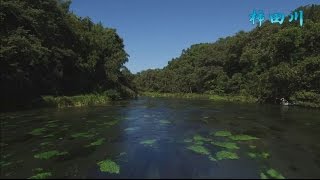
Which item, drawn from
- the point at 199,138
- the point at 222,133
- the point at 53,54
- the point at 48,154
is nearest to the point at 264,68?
the point at 53,54

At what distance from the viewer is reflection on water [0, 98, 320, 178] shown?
15.3 m

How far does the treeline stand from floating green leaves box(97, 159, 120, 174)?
2275 cm

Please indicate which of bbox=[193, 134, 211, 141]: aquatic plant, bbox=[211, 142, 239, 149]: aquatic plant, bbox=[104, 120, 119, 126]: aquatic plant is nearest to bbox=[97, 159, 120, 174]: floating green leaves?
bbox=[211, 142, 239, 149]: aquatic plant

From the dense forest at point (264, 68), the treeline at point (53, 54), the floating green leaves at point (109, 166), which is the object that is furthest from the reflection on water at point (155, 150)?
the dense forest at point (264, 68)

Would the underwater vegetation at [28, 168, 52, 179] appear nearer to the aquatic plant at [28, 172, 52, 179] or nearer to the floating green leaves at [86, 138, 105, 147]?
the aquatic plant at [28, 172, 52, 179]

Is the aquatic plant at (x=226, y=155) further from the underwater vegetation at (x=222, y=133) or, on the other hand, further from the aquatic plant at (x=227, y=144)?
the underwater vegetation at (x=222, y=133)

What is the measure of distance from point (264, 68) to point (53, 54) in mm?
41533

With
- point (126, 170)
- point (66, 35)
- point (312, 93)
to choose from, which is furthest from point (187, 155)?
point (66, 35)

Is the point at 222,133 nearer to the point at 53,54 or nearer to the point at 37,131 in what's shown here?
the point at 37,131

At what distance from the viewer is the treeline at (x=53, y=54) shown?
39.1m

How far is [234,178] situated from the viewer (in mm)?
14383

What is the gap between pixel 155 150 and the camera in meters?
19.6

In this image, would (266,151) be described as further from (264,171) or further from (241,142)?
(264,171)

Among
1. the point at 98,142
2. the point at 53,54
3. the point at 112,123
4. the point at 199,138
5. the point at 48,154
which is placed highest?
the point at 53,54
